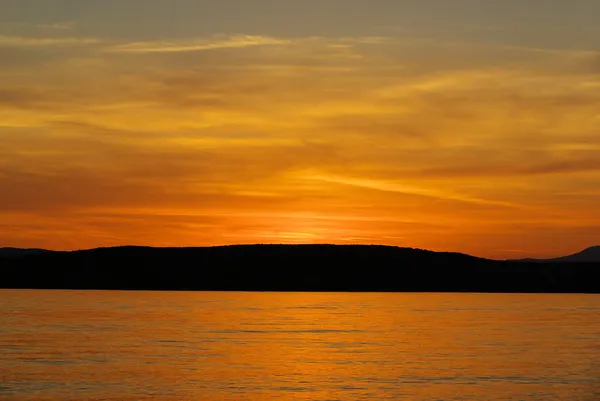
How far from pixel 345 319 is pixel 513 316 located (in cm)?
1623

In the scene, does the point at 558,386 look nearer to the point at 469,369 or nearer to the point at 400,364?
the point at 469,369

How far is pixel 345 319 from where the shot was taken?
82.4 metres

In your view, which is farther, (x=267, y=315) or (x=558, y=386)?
(x=267, y=315)

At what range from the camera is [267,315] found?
3516 inches

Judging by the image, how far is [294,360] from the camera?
47.7 m

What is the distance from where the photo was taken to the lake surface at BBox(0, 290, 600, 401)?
125 ft

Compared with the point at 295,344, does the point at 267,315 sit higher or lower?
higher

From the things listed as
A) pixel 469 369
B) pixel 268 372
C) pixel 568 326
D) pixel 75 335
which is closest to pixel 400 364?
pixel 469 369

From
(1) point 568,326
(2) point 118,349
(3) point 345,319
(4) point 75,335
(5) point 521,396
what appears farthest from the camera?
(3) point 345,319

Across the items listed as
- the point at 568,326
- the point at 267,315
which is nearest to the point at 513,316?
the point at 568,326

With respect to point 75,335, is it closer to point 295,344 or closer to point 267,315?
point 295,344

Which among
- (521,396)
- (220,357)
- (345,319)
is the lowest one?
(521,396)

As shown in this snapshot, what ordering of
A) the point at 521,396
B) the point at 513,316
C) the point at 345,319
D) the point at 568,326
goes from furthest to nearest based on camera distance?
the point at 513,316
the point at 345,319
the point at 568,326
the point at 521,396

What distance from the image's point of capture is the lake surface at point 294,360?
38.0m
